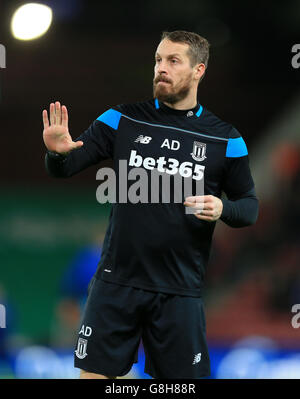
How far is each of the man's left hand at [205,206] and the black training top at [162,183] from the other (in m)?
0.10

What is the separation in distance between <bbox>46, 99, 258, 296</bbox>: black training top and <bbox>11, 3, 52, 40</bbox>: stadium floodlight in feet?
10.7

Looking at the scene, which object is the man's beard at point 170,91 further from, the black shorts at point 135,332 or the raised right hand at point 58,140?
the black shorts at point 135,332

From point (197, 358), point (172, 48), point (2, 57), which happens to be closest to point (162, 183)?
point (172, 48)

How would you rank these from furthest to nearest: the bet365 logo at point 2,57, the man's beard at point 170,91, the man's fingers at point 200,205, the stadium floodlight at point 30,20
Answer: the bet365 logo at point 2,57
the stadium floodlight at point 30,20
the man's beard at point 170,91
the man's fingers at point 200,205

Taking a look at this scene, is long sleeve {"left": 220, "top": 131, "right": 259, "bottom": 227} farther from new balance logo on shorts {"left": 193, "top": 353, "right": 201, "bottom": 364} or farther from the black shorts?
new balance logo on shorts {"left": 193, "top": 353, "right": 201, "bottom": 364}

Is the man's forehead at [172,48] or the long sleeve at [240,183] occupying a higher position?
the man's forehead at [172,48]

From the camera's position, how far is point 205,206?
2.66 m

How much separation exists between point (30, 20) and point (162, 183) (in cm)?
366

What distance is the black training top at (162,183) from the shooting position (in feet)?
9.27

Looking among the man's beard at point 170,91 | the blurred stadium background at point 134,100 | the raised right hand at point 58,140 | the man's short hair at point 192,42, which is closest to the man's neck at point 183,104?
the man's beard at point 170,91

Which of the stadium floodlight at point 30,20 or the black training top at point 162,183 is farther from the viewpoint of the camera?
the stadium floodlight at point 30,20

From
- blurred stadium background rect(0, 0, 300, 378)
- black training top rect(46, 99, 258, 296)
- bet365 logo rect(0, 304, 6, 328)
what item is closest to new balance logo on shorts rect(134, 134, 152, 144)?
black training top rect(46, 99, 258, 296)

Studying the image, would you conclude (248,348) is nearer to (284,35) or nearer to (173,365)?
(173,365)

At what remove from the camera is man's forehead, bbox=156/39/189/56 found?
2.90 meters
